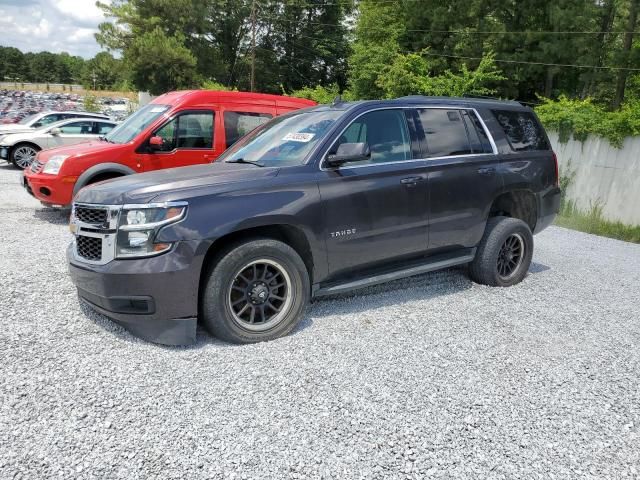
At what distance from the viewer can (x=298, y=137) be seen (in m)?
4.45

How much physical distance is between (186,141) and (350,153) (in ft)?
15.3

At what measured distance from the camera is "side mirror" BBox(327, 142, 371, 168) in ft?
13.1

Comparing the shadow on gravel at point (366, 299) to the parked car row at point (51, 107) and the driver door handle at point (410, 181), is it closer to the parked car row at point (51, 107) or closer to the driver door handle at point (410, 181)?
the driver door handle at point (410, 181)

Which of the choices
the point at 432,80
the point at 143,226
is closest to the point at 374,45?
the point at 432,80

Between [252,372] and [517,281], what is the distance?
343cm

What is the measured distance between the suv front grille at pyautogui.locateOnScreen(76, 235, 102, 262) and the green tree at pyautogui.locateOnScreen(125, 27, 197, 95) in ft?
141

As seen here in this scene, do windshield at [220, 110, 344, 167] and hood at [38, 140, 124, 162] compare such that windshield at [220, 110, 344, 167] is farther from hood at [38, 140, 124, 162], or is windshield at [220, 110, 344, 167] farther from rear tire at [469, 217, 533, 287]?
hood at [38, 140, 124, 162]

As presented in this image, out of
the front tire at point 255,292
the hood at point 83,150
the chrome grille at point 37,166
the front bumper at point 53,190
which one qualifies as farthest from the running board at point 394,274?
the chrome grille at point 37,166

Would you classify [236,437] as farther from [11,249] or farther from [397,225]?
[11,249]

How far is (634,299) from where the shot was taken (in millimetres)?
5477

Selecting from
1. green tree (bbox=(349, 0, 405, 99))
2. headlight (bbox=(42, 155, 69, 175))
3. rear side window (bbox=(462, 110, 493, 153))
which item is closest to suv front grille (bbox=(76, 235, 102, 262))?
rear side window (bbox=(462, 110, 493, 153))

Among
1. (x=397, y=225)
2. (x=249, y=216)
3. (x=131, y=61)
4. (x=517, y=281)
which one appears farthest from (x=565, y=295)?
(x=131, y=61)

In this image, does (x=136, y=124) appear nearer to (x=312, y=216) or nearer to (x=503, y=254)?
(x=312, y=216)

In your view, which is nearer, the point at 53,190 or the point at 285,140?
the point at 285,140
